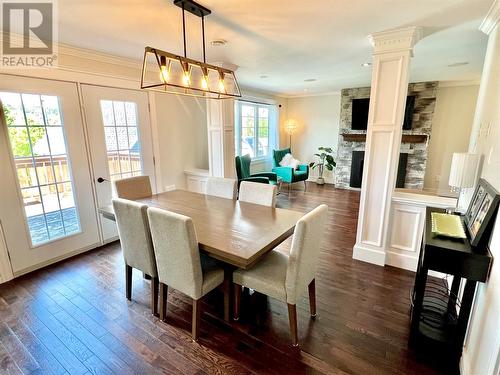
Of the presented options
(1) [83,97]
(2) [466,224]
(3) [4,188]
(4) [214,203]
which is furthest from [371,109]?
(3) [4,188]


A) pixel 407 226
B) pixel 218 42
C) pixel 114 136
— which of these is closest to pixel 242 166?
pixel 114 136

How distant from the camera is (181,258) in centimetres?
172

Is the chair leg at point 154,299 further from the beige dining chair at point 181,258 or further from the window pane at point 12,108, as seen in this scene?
the window pane at point 12,108

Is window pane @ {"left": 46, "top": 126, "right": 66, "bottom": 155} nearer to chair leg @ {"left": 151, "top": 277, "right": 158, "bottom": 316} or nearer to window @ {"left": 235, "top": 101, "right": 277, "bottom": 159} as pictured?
chair leg @ {"left": 151, "top": 277, "right": 158, "bottom": 316}

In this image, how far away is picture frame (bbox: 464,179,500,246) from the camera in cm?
144

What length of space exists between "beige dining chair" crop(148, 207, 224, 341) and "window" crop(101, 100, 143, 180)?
199cm

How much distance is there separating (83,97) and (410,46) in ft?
11.3

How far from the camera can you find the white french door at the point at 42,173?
2480 millimetres

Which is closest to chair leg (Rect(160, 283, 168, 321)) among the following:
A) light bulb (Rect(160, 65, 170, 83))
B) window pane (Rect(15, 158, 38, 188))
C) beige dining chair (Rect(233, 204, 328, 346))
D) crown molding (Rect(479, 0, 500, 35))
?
beige dining chair (Rect(233, 204, 328, 346))

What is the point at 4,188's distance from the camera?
8.12ft

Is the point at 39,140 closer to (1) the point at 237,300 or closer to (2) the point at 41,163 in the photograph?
(2) the point at 41,163

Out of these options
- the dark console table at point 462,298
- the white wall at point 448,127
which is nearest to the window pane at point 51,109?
the dark console table at point 462,298

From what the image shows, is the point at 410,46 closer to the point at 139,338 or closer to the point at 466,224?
the point at 466,224

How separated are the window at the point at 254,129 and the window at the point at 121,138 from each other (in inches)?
113
